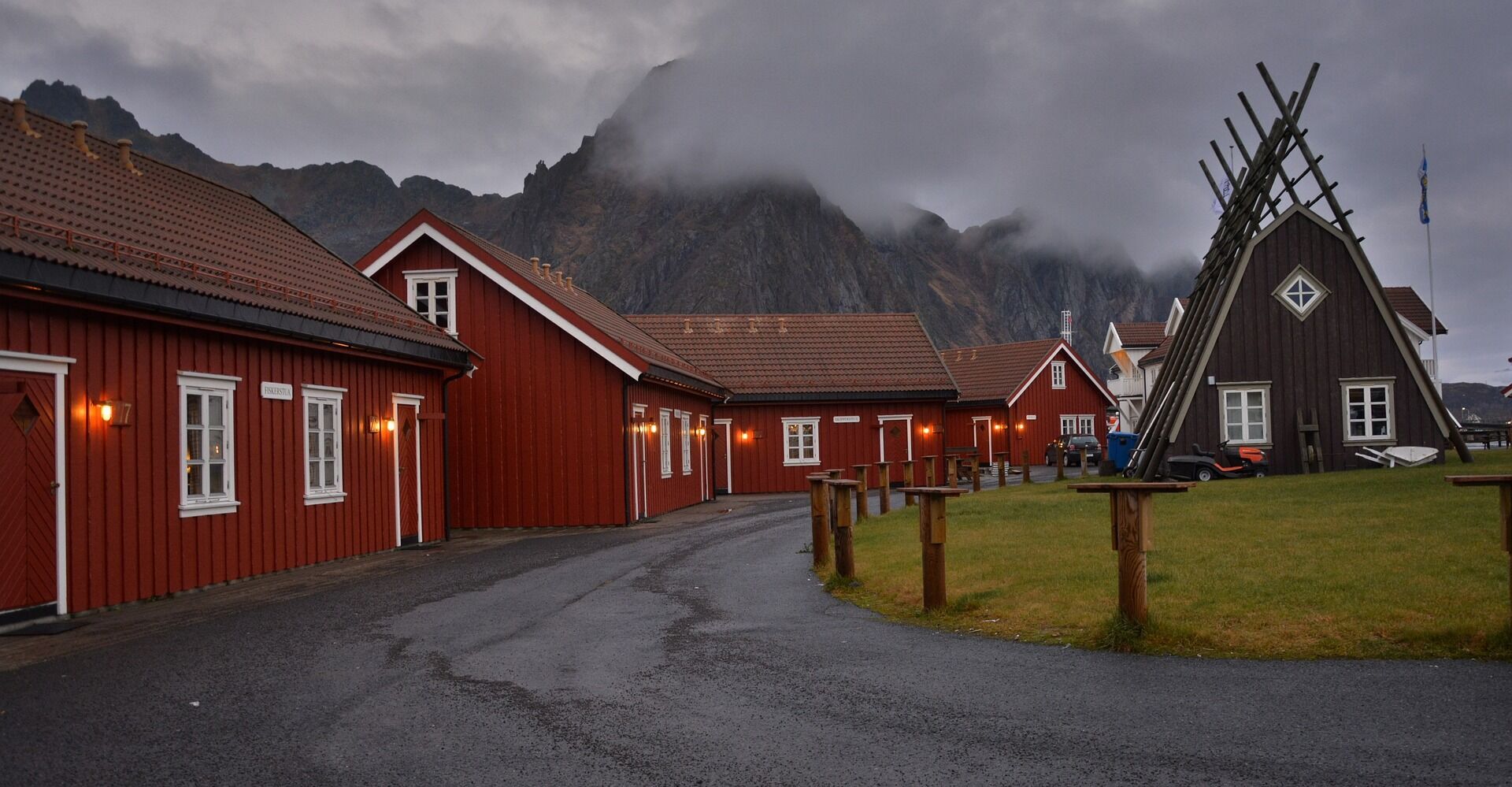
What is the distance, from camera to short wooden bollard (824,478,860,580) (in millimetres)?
11219

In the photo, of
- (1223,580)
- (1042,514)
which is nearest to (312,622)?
(1223,580)

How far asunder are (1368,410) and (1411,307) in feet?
93.2

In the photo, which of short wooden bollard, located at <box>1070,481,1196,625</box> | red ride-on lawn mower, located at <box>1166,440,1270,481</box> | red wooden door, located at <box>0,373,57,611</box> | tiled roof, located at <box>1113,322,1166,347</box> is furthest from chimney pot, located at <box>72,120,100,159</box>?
tiled roof, located at <box>1113,322,1166,347</box>

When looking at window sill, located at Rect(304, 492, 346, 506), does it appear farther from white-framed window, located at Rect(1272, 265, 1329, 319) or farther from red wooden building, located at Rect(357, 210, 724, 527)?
white-framed window, located at Rect(1272, 265, 1329, 319)

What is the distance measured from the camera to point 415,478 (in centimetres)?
1816

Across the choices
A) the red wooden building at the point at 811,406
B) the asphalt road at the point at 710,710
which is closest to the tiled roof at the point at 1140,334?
the red wooden building at the point at 811,406

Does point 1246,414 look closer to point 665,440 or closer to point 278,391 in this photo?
point 665,440

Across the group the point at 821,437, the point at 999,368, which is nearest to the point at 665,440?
the point at 821,437

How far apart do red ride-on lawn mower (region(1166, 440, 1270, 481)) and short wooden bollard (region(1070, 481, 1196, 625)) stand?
17.5 metres

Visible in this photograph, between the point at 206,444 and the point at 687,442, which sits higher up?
the point at 206,444

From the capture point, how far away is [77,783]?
5.08m

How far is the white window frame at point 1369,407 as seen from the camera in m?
24.4

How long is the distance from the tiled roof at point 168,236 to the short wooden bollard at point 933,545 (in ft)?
26.7

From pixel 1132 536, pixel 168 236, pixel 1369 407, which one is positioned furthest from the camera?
pixel 1369 407
